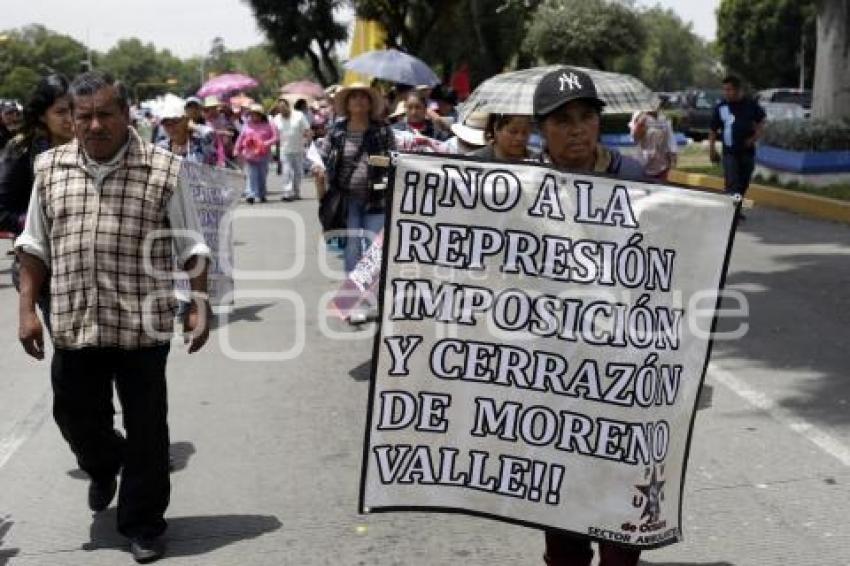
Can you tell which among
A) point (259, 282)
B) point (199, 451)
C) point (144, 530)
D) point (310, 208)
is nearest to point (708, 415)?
point (199, 451)

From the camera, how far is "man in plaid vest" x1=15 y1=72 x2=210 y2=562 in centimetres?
390

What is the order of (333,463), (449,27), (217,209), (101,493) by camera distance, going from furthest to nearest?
1. (449,27)
2. (217,209)
3. (333,463)
4. (101,493)

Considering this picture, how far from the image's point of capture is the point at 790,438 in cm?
525

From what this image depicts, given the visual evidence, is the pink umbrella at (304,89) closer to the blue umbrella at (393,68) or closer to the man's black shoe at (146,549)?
the blue umbrella at (393,68)

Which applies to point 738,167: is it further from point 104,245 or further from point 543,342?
point 543,342

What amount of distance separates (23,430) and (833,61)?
1339 centimetres

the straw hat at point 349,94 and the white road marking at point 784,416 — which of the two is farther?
the straw hat at point 349,94

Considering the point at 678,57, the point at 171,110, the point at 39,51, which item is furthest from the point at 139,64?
the point at 171,110

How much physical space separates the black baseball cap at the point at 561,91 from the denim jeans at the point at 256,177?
48.1 feet

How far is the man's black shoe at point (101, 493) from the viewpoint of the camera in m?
4.45

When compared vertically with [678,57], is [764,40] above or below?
below

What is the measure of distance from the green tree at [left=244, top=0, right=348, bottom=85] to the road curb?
33659mm

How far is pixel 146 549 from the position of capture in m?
4.05

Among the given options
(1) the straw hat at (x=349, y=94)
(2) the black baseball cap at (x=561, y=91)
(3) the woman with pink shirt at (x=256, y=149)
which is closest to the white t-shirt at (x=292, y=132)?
(3) the woman with pink shirt at (x=256, y=149)
